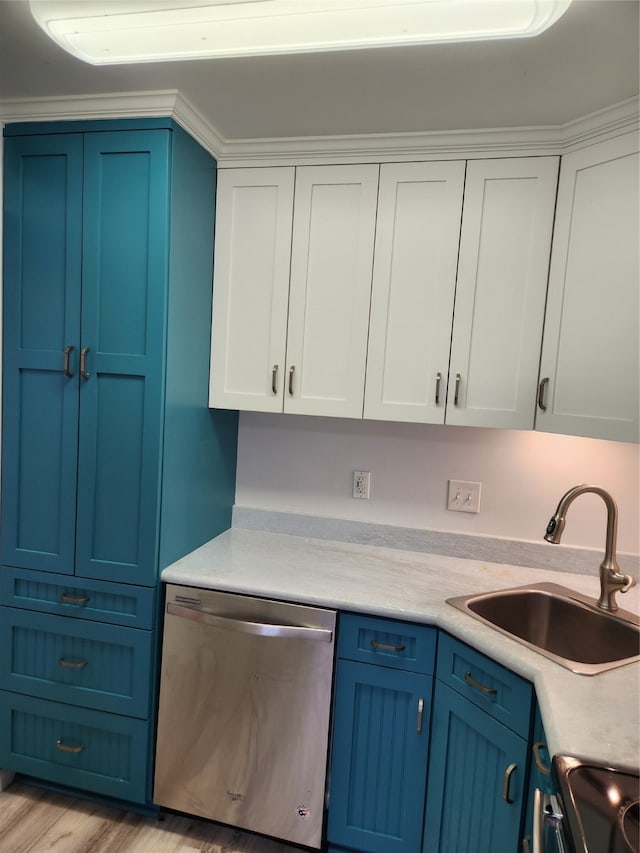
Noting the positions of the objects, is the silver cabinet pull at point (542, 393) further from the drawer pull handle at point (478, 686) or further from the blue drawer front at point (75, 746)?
the blue drawer front at point (75, 746)

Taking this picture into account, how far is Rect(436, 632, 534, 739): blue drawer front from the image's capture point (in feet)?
4.66

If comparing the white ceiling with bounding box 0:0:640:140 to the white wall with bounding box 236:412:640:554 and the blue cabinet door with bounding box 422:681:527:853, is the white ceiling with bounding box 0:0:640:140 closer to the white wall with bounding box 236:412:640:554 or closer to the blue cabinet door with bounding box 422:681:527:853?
the white wall with bounding box 236:412:640:554

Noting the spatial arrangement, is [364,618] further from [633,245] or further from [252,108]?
[252,108]

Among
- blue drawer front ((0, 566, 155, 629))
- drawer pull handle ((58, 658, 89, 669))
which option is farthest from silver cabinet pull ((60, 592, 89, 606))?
drawer pull handle ((58, 658, 89, 669))

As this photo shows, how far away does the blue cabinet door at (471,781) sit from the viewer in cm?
144

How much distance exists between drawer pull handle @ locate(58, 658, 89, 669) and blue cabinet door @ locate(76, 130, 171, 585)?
A: 1.00ft

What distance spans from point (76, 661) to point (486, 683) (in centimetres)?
135

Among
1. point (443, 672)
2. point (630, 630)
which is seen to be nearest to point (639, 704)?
point (630, 630)

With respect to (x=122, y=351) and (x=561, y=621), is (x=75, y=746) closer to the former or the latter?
(x=122, y=351)

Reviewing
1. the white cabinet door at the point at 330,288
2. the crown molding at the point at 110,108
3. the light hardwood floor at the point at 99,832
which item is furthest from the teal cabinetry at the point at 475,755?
the crown molding at the point at 110,108

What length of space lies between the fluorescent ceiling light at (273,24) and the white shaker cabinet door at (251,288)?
24.1 inches

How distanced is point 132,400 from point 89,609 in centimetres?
73

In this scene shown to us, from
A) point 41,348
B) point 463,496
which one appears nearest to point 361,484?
point 463,496

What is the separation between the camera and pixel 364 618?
176cm
